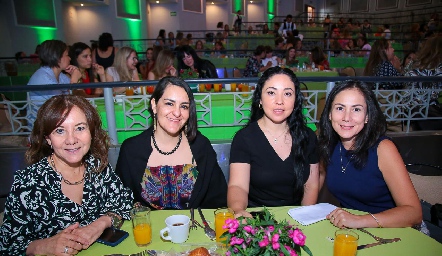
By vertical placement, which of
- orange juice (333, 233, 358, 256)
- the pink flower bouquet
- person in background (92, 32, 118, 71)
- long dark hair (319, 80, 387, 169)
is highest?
person in background (92, 32, 118, 71)

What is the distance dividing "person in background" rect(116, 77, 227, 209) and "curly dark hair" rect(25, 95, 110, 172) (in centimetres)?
26

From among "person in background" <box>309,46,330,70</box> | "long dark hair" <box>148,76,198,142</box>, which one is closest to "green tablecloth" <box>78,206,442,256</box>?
"long dark hair" <box>148,76,198,142</box>

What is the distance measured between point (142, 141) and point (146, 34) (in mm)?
15076

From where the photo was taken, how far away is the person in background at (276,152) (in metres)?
1.87

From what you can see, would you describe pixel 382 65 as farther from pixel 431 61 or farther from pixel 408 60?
pixel 408 60

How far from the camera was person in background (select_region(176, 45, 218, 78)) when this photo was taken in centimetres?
471

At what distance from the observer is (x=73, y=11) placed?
13.0m

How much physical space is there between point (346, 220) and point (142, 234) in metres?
0.88

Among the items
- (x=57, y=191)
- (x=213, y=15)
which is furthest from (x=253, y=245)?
(x=213, y=15)

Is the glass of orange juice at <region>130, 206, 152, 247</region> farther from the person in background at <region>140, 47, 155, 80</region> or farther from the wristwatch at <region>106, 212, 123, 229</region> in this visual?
the person in background at <region>140, 47, 155, 80</region>

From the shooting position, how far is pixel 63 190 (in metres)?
1.56

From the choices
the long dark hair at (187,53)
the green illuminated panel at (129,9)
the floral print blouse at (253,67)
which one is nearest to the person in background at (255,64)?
the floral print blouse at (253,67)

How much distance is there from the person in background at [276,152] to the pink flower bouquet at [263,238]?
0.85m

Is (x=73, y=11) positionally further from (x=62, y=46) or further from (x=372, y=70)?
(x=372, y=70)
